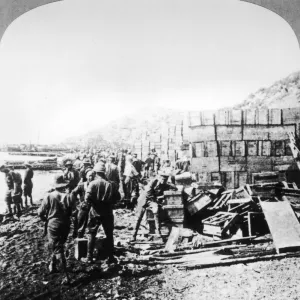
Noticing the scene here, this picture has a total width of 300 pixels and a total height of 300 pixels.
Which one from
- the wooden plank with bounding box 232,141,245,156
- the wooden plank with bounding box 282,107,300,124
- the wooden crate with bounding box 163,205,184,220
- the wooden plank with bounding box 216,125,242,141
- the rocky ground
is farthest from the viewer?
the wooden crate with bounding box 163,205,184,220

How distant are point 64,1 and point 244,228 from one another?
11.7 feet

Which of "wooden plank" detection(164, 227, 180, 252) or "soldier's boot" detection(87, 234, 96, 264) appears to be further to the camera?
"wooden plank" detection(164, 227, 180, 252)

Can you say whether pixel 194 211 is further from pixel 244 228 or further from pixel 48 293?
pixel 48 293

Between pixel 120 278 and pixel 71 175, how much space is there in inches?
50.9

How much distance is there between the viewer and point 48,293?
10.00 ft

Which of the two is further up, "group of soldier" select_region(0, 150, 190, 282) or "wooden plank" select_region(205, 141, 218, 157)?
"wooden plank" select_region(205, 141, 218, 157)

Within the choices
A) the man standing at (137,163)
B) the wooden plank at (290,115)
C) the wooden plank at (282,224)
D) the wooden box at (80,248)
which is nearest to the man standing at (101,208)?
the wooden box at (80,248)

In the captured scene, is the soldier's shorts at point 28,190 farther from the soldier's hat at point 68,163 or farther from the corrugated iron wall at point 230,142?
the corrugated iron wall at point 230,142

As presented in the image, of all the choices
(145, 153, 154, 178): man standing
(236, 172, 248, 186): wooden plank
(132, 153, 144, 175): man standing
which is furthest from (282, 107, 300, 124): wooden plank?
(132, 153, 144, 175): man standing

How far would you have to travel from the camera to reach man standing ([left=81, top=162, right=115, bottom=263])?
350 centimetres

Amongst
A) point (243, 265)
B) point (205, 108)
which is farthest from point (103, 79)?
point (243, 265)

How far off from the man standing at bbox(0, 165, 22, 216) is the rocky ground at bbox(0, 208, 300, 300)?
15 centimetres

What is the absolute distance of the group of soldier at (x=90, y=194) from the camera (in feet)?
10.7

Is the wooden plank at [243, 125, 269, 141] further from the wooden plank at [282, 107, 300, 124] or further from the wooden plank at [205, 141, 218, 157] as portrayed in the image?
the wooden plank at [205, 141, 218, 157]
